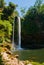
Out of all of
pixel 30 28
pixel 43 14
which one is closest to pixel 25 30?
pixel 30 28

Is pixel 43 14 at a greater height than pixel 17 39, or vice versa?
pixel 43 14

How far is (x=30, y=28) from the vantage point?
45.6 metres

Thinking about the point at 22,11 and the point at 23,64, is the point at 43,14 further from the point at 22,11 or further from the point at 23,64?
the point at 23,64

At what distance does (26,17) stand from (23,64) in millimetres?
37817

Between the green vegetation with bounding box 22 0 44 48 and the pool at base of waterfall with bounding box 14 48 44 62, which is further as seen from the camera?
the green vegetation with bounding box 22 0 44 48

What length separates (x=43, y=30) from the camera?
45.0m

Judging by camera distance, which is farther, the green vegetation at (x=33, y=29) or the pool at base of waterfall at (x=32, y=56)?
the green vegetation at (x=33, y=29)

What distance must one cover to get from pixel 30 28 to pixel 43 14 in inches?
133

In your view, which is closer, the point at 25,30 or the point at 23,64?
the point at 23,64

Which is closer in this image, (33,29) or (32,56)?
(32,56)

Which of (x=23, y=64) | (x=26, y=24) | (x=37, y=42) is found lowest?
(x=37, y=42)

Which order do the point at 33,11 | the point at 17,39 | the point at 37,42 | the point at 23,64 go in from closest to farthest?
the point at 23,64 < the point at 17,39 < the point at 37,42 < the point at 33,11

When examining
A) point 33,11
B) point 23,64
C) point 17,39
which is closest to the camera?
point 23,64

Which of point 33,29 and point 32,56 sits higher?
point 32,56
